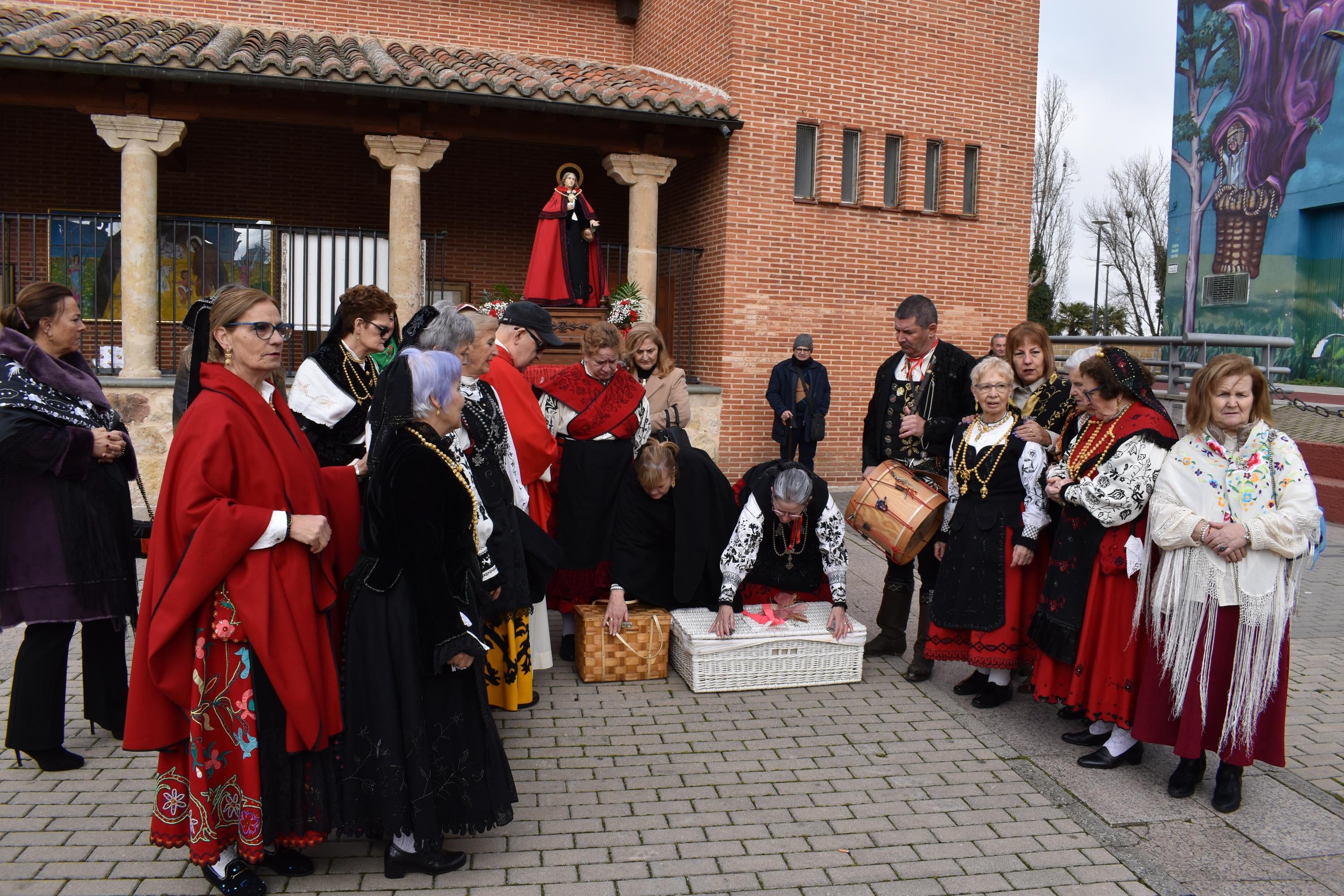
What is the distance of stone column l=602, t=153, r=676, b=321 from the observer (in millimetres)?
11961

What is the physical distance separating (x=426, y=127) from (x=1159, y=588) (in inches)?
374

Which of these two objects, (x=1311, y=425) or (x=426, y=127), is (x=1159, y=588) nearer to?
(x=426, y=127)

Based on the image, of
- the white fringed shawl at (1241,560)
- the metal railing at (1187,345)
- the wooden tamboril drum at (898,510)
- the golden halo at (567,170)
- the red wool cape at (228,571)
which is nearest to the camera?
the red wool cape at (228,571)

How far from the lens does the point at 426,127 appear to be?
36.7 feet

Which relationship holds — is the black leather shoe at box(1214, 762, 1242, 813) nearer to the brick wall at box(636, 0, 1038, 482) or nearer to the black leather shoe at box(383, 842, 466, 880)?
the black leather shoe at box(383, 842, 466, 880)

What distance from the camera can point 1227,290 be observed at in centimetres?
2444

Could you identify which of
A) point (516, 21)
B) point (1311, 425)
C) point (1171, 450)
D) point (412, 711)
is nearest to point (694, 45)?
point (516, 21)

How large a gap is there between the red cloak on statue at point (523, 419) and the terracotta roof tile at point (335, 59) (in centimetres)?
657

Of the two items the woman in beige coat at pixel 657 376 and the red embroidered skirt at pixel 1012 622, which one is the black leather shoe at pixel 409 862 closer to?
the red embroidered skirt at pixel 1012 622

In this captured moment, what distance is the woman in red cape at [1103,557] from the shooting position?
14.0ft

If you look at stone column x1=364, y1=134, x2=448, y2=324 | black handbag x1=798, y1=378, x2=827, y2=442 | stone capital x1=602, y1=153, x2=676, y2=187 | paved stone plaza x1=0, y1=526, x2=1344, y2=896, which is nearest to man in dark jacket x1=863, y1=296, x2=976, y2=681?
paved stone plaza x1=0, y1=526, x2=1344, y2=896

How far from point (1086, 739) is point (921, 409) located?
1877mm

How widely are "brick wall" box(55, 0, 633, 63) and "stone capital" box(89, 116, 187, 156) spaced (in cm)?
297

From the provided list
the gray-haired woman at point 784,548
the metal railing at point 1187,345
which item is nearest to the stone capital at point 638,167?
the metal railing at point 1187,345
